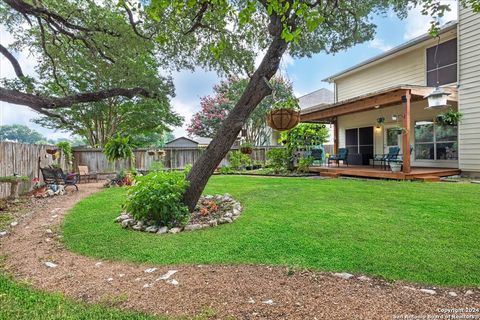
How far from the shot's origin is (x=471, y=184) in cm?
714

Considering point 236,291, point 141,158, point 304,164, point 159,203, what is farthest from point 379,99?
point 141,158

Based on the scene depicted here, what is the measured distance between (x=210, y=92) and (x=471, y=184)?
68.2 ft

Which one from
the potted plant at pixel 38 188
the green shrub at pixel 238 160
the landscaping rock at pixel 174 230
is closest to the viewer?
the landscaping rock at pixel 174 230

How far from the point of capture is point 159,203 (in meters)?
4.36

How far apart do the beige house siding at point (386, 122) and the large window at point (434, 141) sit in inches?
6.3

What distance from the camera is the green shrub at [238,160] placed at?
13.9 m

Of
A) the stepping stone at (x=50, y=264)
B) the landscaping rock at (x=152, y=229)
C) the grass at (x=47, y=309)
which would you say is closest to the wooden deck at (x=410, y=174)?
the landscaping rock at (x=152, y=229)

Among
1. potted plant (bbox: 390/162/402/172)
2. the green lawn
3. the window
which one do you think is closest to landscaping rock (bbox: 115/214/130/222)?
the green lawn

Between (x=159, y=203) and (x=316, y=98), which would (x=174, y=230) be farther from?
(x=316, y=98)

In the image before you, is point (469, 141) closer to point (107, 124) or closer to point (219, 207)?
point (219, 207)

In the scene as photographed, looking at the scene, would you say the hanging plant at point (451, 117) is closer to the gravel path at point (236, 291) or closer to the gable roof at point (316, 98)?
the gravel path at point (236, 291)

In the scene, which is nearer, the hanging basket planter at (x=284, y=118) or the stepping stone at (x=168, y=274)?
the stepping stone at (x=168, y=274)

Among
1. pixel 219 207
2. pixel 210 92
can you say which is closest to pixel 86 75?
pixel 210 92

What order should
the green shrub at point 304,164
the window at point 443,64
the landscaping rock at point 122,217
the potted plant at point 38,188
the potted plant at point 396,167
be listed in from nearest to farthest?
the landscaping rock at point 122,217, the potted plant at point 38,188, the potted plant at point 396,167, the window at point 443,64, the green shrub at point 304,164
